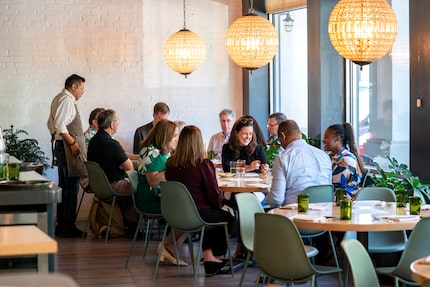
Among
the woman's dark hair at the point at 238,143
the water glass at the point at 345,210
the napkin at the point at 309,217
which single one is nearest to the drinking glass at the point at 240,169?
the woman's dark hair at the point at 238,143

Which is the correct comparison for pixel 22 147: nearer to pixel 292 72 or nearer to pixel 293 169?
pixel 292 72

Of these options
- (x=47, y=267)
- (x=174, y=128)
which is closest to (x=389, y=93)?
(x=174, y=128)

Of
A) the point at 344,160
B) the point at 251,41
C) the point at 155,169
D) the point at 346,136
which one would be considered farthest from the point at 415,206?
the point at 251,41

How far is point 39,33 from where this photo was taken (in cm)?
1121

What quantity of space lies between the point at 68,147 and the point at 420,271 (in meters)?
6.64

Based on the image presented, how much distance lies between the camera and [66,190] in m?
10.2

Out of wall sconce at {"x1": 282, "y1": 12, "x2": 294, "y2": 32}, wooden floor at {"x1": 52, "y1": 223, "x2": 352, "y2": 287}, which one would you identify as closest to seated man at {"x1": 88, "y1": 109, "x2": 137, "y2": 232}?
wooden floor at {"x1": 52, "y1": 223, "x2": 352, "y2": 287}

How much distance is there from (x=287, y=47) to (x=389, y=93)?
2730 mm

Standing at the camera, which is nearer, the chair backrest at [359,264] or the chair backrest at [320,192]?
the chair backrest at [359,264]

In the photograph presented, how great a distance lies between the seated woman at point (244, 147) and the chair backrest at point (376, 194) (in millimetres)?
2259

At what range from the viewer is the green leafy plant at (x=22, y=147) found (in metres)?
10.8

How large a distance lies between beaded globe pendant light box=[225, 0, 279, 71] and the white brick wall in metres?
2.34

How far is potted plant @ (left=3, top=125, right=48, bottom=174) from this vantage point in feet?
35.3

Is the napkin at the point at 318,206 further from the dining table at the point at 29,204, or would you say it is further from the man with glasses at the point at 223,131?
the man with glasses at the point at 223,131
